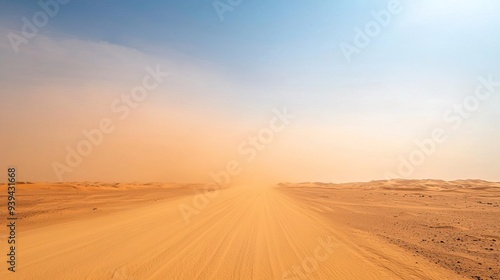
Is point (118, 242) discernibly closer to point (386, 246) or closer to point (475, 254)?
point (386, 246)

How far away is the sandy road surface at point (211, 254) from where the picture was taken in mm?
5844

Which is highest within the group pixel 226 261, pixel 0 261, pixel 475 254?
pixel 0 261

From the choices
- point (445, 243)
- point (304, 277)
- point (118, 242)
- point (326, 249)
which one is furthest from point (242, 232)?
point (445, 243)

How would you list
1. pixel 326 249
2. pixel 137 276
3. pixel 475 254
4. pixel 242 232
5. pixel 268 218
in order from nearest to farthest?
pixel 137 276, pixel 475 254, pixel 326 249, pixel 242 232, pixel 268 218

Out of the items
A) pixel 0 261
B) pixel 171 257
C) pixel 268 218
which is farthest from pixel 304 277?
pixel 268 218

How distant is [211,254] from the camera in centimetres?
713

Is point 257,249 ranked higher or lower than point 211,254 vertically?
lower

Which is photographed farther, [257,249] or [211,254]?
[257,249]

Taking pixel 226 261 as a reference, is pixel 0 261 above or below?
above

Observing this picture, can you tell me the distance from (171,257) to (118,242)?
2540mm

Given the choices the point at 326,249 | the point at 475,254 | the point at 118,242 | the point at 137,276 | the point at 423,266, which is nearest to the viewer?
the point at 137,276

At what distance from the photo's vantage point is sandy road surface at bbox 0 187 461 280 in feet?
19.2

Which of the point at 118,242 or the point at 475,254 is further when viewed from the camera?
the point at 118,242

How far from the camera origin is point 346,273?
235 inches
